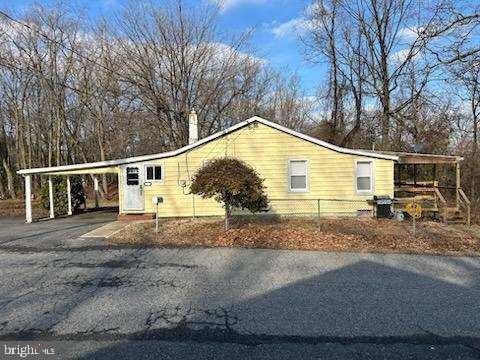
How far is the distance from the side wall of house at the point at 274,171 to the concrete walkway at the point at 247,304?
758cm

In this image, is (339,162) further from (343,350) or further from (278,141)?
(343,350)

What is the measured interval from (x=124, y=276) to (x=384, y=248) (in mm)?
5918

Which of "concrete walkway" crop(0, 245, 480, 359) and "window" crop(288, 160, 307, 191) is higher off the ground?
"window" crop(288, 160, 307, 191)

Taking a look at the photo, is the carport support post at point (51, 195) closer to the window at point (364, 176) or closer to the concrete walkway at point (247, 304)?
the concrete walkway at point (247, 304)

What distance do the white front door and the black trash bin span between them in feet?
30.1

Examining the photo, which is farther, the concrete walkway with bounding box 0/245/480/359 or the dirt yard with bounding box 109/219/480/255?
the dirt yard with bounding box 109/219/480/255

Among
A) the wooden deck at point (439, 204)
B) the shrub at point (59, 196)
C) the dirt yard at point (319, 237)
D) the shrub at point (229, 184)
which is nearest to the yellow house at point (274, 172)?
the wooden deck at point (439, 204)

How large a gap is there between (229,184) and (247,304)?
5654 millimetres

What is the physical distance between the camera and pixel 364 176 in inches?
647

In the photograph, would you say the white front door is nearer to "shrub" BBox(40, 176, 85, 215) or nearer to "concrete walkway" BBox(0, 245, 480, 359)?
"shrub" BBox(40, 176, 85, 215)

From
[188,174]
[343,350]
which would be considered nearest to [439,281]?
[343,350]

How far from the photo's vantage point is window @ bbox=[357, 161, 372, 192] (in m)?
16.4

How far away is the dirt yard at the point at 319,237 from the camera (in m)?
9.85

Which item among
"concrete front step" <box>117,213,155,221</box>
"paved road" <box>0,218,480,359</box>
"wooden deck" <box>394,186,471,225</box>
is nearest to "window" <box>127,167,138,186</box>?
"concrete front step" <box>117,213,155,221</box>
